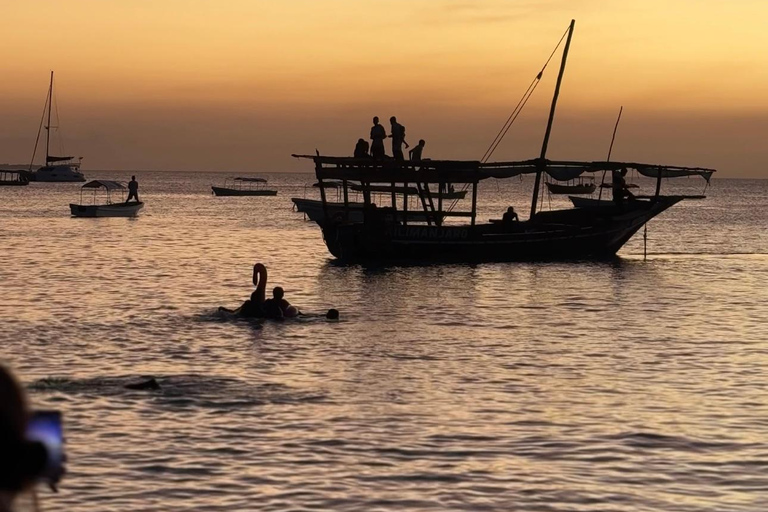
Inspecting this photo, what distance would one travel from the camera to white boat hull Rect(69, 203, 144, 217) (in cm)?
8325

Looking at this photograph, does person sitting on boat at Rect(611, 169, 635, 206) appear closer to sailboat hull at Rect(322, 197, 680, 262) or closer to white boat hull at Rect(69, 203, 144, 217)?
sailboat hull at Rect(322, 197, 680, 262)

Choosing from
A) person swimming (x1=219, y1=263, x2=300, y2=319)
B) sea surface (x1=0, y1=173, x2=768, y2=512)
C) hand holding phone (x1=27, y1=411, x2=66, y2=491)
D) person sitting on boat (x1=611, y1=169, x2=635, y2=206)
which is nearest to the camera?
hand holding phone (x1=27, y1=411, x2=66, y2=491)

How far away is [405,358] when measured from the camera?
1972 cm

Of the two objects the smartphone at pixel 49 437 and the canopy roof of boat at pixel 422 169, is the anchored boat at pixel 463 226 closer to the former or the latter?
the canopy roof of boat at pixel 422 169

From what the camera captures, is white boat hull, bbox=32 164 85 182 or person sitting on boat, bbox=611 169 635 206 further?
white boat hull, bbox=32 164 85 182

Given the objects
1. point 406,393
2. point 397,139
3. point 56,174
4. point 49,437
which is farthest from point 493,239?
point 56,174

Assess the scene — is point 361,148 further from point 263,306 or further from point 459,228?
point 263,306

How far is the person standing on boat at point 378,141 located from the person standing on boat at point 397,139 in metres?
0.36

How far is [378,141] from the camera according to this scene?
134ft

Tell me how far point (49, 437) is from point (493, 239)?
39848 millimetres

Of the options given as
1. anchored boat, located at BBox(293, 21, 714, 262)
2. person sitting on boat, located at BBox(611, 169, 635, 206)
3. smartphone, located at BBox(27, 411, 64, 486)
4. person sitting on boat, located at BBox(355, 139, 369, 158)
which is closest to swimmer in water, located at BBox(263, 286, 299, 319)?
anchored boat, located at BBox(293, 21, 714, 262)

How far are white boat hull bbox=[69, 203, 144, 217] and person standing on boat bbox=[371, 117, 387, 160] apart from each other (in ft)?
150

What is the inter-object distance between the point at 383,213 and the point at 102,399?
27.1 m

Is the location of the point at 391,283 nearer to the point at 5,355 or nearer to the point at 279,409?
the point at 5,355
